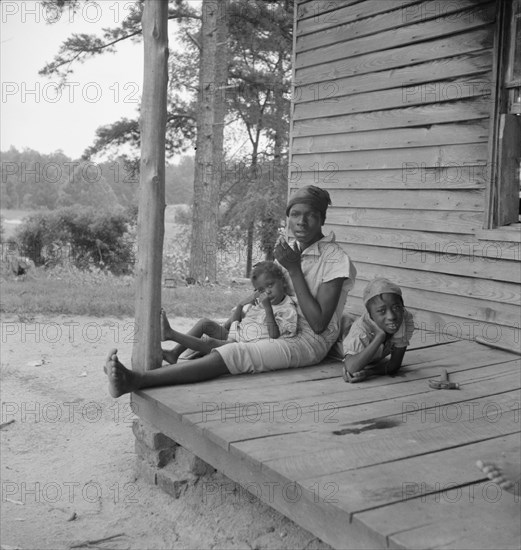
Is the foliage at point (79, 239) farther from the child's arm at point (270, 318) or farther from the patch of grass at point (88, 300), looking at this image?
the child's arm at point (270, 318)

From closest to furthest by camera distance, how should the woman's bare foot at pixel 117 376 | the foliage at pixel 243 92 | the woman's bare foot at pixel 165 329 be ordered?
the woman's bare foot at pixel 117 376
the woman's bare foot at pixel 165 329
the foliage at pixel 243 92

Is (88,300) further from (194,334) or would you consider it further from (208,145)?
(208,145)

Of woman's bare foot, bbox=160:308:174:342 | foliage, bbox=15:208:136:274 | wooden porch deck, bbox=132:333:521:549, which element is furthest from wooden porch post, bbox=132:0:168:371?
foliage, bbox=15:208:136:274

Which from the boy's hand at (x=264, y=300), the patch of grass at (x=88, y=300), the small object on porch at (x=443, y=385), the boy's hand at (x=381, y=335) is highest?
the boy's hand at (x=264, y=300)

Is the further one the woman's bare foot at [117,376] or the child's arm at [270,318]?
the child's arm at [270,318]

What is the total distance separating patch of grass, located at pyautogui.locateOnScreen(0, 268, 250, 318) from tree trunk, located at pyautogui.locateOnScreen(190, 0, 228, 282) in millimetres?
2805

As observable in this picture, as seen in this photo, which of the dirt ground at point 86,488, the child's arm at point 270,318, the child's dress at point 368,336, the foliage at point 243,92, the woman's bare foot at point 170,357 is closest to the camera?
the dirt ground at point 86,488

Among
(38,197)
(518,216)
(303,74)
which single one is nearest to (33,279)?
(303,74)

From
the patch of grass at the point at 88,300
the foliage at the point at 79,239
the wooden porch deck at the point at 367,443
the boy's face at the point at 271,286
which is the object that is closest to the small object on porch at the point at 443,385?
the wooden porch deck at the point at 367,443

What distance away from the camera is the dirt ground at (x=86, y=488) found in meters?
3.36

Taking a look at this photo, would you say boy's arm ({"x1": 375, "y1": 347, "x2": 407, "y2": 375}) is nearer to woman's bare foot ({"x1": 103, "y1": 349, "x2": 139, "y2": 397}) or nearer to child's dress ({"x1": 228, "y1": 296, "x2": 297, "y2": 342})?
child's dress ({"x1": 228, "y1": 296, "x2": 297, "y2": 342})

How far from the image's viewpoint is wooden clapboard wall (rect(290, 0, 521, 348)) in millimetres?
5148

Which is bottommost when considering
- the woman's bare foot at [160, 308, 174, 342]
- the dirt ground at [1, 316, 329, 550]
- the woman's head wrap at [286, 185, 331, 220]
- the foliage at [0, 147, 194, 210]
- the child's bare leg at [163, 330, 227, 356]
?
the dirt ground at [1, 316, 329, 550]

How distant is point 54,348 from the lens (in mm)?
6918
